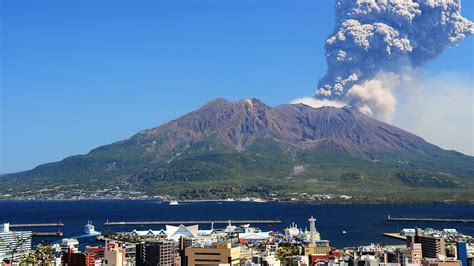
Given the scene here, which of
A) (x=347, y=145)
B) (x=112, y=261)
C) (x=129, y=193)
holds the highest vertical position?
(x=347, y=145)

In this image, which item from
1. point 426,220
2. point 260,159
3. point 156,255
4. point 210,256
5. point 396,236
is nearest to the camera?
point 210,256

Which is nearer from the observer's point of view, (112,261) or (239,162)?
(112,261)

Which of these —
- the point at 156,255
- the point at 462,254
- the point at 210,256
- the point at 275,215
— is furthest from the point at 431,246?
the point at 275,215

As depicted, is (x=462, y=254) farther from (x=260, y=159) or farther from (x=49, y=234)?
(x=260, y=159)

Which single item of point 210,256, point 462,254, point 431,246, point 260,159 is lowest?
point 462,254

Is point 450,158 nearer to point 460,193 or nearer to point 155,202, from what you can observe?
point 460,193

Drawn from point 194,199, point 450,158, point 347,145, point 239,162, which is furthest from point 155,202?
point 450,158

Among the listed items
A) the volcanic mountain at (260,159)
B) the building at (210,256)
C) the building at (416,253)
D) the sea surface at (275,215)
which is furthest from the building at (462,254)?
the volcanic mountain at (260,159)
